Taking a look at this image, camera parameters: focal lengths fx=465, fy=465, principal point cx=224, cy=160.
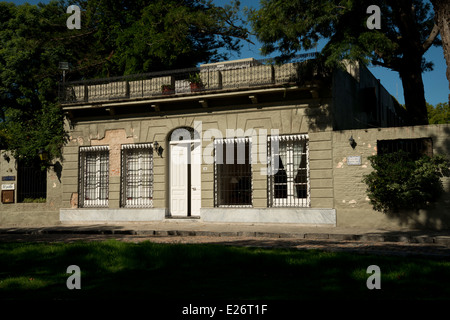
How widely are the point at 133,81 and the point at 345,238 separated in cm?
956

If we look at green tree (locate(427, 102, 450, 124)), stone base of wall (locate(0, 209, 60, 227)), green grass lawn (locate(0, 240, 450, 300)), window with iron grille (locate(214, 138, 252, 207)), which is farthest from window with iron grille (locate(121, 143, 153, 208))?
green tree (locate(427, 102, 450, 124))

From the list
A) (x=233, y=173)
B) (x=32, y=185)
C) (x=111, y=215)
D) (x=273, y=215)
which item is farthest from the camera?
(x=32, y=185)

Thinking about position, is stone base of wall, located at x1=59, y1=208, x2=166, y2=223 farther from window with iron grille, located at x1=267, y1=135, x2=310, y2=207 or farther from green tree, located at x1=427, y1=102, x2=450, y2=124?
green tree, located at x1=427, y1=102, x2=450, y2=124

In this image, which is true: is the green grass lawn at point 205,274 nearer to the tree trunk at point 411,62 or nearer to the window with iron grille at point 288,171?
the window with iron grille at point 288,171

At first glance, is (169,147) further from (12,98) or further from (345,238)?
(12,98)

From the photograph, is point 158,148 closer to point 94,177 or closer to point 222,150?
point 222,150

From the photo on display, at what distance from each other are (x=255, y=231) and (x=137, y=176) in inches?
238

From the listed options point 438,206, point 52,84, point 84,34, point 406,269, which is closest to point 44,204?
point 52,84

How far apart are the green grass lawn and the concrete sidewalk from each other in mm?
4692

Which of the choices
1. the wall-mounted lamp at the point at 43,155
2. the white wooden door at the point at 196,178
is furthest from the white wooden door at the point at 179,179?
the wall-mounted lamp at the point at 43,155

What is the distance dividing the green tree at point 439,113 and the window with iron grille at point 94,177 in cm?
4137

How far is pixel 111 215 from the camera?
54.0 feet

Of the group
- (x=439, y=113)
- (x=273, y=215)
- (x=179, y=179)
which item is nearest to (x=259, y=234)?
(x=273, y=215)

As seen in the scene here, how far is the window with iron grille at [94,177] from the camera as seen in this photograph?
17156mm
